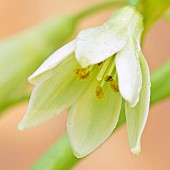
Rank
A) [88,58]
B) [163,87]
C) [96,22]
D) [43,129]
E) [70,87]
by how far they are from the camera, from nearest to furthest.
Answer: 1. [88,58]
2. [70,87]
3. [163,87]
4. [43,129]
5. [96,22]

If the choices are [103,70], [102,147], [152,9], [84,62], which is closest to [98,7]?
[152,9]

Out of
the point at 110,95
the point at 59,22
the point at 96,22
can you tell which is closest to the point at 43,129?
the point at 96,22

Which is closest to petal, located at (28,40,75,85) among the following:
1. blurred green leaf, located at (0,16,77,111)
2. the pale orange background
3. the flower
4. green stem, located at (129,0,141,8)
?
the flower

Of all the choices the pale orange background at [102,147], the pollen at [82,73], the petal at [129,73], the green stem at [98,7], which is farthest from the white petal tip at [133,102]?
the pale orange background at [102,147]

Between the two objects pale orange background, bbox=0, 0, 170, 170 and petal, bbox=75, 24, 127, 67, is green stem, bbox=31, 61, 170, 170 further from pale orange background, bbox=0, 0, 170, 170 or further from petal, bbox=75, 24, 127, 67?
pale orange background, bbox=0, 0, 170, 170

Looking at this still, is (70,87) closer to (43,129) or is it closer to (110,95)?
(110,95)

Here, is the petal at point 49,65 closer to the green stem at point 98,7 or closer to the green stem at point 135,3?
the green stem at point 135,3
